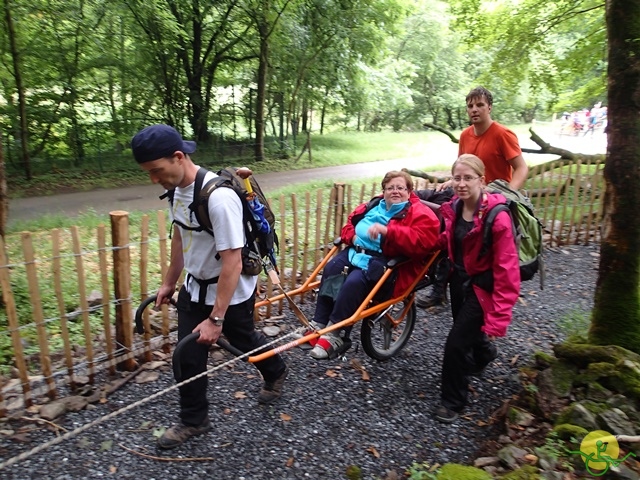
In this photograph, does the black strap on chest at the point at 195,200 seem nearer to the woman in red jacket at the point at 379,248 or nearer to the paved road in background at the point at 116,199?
the woman in red jacket at the point at 379,248

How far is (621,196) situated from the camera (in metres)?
3.21

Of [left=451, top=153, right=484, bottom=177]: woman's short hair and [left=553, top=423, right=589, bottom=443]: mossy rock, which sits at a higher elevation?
[left=451, top=153, right=484, bottom=177]: woman's short hair

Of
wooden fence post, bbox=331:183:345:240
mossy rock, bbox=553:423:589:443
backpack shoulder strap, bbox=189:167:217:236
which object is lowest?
mossy rock, bbox=553:423:589:443

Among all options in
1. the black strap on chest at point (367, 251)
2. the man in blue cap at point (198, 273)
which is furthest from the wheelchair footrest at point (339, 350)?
the black strap on chest at point (367, 251)

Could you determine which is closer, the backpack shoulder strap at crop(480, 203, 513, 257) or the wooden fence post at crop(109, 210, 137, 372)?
the backpack shoulder strap at crop(480, 203, 513, 257)

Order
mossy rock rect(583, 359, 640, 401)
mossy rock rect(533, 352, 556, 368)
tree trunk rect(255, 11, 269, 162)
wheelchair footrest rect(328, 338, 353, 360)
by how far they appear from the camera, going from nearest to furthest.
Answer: mossy rock rect(583, 359, 640, 401), wheelchair footrest rect(328, 338, 353, 360), mossy rock rect(533, 352, 556, 368), tree trunk rect(255, 11, 269, 162)

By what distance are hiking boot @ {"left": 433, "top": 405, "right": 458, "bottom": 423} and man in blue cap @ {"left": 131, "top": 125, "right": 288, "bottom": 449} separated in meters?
1.15

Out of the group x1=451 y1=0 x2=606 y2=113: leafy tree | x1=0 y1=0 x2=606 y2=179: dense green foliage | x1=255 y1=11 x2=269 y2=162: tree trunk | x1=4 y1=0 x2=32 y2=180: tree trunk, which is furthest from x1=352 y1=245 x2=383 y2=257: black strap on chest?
x1=255 y1=11 x2=269 y2=162: tree trunk

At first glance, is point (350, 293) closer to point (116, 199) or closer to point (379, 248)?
point (379, 248)

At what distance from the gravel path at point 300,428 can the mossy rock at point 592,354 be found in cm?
54

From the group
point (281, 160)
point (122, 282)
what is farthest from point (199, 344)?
point (281, 160)

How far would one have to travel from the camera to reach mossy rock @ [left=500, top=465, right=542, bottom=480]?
2.34 metres

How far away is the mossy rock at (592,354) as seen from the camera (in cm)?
307

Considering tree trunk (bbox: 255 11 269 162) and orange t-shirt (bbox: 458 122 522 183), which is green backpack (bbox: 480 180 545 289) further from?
tree trunk (bbox: 255 11 269 162)
